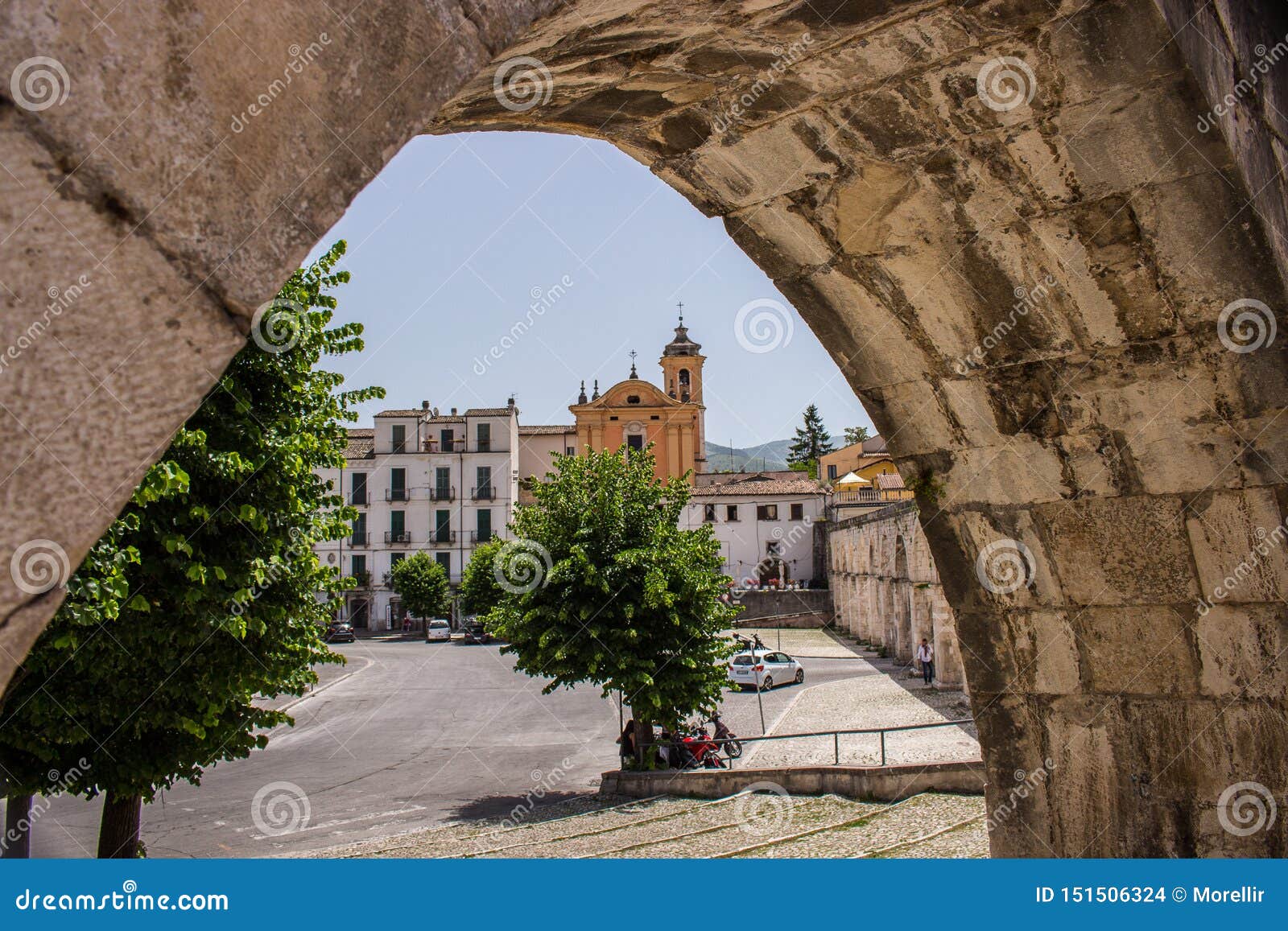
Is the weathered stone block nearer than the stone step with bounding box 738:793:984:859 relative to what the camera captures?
Yes

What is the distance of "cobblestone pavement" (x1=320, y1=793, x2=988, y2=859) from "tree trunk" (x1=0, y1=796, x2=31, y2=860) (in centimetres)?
277

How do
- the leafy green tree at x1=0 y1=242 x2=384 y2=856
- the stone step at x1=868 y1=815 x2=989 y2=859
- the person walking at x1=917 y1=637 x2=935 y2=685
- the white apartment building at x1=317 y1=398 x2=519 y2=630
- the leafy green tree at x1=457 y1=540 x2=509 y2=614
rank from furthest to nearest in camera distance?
the white apartment building at x1=317 y1=398 x2=519 y2=630, the leafy green tree at x1=457 y1=540 x2=509 y2=614, the person walking at x1=917 y1=637 x2=935 y2=685, the stone step at x1=868 y1=815 x2=989 y2=859, the leafy green tree at x1=0 y1=242 x2=384 y2=856

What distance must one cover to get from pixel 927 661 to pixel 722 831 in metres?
12.6

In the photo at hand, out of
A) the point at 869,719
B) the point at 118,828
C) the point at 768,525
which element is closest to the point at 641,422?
the point at 768,525

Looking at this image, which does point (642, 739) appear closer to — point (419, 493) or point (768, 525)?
point (768, 525)

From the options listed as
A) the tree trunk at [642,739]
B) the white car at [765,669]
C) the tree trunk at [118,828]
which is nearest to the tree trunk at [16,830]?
the tree trunk at [118,828]

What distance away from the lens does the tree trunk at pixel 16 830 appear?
7520 mm

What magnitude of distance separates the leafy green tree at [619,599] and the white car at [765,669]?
763 cm

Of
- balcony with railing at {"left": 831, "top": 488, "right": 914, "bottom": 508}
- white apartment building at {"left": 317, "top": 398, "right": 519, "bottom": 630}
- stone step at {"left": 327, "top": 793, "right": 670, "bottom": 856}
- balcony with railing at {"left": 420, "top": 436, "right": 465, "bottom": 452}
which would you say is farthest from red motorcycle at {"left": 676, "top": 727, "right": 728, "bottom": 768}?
balcony with railing at {"left": 420, "top": 436, "right": 465, "bottom": 452}

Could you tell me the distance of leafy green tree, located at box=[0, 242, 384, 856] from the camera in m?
6.41

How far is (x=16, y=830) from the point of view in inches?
296

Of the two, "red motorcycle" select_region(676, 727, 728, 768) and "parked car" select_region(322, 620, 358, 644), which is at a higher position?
"parked car" select_region(322, 620, 358, 644)

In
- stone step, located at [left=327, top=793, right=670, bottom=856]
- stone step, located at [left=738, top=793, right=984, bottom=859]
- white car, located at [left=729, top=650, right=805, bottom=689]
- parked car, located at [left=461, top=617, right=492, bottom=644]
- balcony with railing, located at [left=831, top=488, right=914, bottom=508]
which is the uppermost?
balcony with railing, located at [left=831, top=488, right=914, bottom=508]

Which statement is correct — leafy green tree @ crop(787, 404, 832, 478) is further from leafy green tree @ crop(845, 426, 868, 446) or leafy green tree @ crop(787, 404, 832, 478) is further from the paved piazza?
the paved piazza
